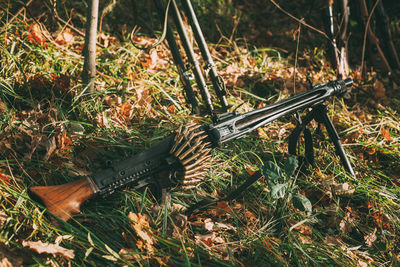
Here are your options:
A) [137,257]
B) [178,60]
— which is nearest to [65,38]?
[178,60]

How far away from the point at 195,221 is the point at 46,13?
9.37ft

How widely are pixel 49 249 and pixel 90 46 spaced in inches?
59.1

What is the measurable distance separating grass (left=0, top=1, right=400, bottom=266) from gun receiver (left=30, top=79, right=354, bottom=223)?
10 centimetres

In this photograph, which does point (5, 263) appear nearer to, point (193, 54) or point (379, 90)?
point (193, 54)

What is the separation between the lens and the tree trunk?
7.42 ft

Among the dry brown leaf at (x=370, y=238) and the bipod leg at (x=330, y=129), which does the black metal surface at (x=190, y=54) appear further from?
the dry brown leaf at (x=370, y=238)

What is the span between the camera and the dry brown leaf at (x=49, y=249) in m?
1.53

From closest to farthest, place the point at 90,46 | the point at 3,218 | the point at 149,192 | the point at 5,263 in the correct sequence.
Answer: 1. the point at 5,263
2. the point at 3,218
3. the point at 149,192
4. the point at 90,46

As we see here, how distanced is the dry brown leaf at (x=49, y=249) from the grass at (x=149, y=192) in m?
0.05

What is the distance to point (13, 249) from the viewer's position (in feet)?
5.20

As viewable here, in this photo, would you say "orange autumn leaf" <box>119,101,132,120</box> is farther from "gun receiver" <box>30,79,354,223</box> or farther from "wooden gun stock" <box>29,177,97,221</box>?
"wooden gun stock" <box>29,177,97,221</box>

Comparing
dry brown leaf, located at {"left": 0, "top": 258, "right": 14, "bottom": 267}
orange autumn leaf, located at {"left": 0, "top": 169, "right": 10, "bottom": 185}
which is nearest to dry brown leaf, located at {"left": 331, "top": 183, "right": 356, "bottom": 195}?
dry brown leaf, located at {"left": 0, "top": 258, "right": 14, "bottom": 267}

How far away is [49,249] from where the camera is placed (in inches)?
60.7

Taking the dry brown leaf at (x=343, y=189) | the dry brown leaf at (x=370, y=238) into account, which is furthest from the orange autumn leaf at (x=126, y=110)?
the dry brown leaf at (x=370, y=238)
